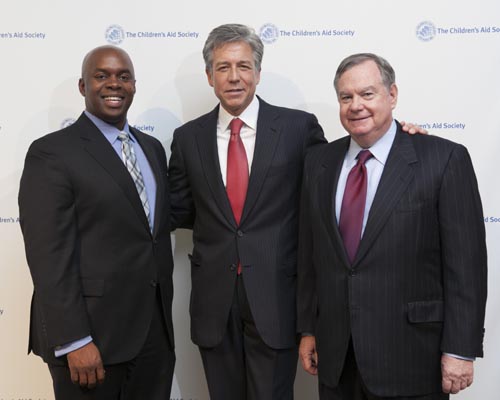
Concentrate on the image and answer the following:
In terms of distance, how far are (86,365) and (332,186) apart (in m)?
0.97

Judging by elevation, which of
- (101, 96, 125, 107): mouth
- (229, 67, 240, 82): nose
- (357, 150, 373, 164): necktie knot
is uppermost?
(229, 67, 240, 82): nose

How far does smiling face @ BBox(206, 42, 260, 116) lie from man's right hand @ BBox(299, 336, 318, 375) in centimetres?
89

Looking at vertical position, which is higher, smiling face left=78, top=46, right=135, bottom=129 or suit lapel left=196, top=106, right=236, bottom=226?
smiling face left=78, top=46, right=135, bottom=129

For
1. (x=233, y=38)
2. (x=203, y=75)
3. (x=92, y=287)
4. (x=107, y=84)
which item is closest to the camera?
(x=92, y=287)

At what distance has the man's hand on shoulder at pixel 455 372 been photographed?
1.61 m

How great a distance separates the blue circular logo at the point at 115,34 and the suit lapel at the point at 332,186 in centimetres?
132

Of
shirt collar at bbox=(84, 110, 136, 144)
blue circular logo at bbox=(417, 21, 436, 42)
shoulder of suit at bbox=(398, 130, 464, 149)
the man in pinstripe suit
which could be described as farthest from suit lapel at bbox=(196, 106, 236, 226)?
blue circular logo at bbox=(417, 21, 436, 42)

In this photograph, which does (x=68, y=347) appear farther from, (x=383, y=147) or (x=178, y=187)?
(x=383, y=147)

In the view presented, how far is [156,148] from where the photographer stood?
2230 millimetres

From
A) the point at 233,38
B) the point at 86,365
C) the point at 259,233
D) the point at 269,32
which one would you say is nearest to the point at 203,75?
the point at 269,32

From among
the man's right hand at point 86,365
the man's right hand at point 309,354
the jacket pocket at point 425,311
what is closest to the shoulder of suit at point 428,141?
the jacket pocket at point 425,311

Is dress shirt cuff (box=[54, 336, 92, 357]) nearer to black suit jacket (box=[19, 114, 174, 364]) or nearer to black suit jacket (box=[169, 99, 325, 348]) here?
black suit jacket (box=[19, 114, 174, 364])

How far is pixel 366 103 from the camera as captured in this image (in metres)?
1.70

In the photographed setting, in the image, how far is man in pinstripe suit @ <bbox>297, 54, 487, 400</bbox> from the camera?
161 centimetres
